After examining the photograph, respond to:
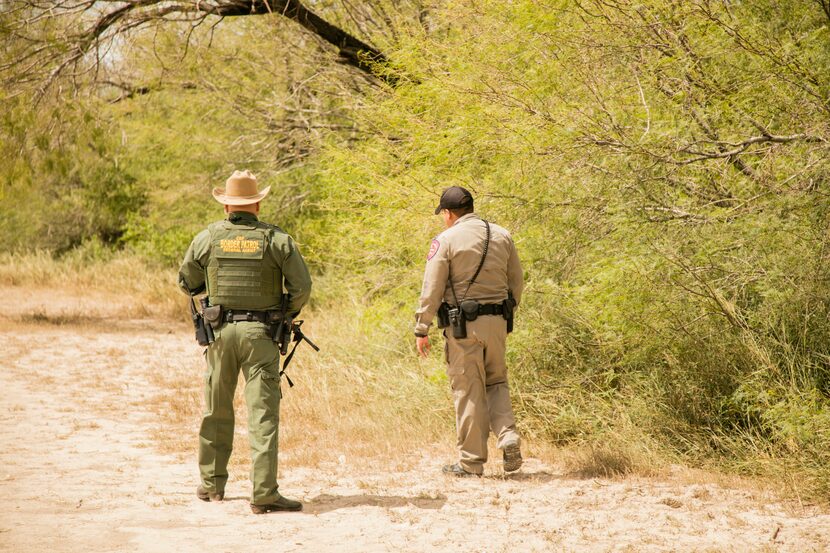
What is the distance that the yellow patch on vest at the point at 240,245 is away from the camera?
17.5ft

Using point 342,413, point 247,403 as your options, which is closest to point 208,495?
point 247,403

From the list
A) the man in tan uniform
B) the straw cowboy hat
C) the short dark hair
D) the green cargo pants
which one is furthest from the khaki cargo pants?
the straw cowboy hat

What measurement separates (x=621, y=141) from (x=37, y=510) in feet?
14.2

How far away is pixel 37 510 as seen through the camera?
5262 millimetres

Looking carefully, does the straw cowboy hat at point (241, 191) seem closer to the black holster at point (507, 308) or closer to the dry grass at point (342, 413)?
the black holster at point (507, 308)

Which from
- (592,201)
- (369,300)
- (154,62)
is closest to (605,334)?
(592,201)

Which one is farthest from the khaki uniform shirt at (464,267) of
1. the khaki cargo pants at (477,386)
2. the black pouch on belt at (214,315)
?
the black pouch on belt at (214,315)

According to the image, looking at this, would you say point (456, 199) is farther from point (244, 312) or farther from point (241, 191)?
point (244, 312)

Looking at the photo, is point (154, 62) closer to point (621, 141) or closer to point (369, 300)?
point (369, 300)

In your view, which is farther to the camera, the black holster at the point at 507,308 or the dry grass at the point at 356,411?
the dry grass at the point at 356,411

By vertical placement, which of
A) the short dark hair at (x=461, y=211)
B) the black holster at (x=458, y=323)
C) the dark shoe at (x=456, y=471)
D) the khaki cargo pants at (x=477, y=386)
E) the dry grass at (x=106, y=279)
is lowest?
the dry grass at (x=106, y=279)

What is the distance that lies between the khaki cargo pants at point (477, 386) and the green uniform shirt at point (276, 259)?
1.14 metres

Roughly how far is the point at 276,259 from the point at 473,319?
4.52 ft

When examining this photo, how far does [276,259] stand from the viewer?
538cm
